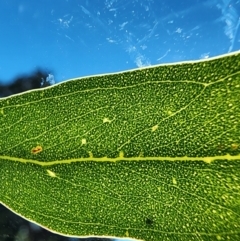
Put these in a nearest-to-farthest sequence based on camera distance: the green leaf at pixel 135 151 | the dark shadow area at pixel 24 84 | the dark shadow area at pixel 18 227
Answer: the green leaf at pixel 135 151 < the dark shadow area at pixel 18 227 < the dark shadow area at pixel 24 84

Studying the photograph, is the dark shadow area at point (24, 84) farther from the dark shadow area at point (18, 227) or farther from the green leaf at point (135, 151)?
the green leaf at point (135, 151)

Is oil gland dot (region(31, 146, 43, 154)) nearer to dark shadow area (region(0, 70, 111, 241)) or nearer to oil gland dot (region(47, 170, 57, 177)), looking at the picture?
oil gland dot (region(47, 170, 57, 177))

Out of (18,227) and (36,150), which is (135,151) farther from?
(18,227)

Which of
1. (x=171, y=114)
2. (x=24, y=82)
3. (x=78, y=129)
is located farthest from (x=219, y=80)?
(x=24, y=82)

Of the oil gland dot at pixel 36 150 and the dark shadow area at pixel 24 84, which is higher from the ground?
the dark shadow area at pixel 24 84

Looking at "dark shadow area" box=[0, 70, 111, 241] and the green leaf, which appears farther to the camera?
"dark shadow area" box=[0, 70, 111, 241]

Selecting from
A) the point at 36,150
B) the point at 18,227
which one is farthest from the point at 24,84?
the point at 36,150

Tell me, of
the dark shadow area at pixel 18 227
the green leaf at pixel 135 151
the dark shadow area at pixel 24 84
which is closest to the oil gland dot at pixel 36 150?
the green leaf at pixel 135 151

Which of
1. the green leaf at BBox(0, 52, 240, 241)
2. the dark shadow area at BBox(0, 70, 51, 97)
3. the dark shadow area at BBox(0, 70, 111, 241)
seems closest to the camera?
the green leaf at BBox(0, 52, 240, 241)

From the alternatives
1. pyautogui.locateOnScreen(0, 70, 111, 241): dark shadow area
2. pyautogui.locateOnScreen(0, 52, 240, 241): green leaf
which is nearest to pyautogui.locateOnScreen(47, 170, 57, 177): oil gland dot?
pyautogui.locateOnScreen(0, 52, 240, 241): green leaf
